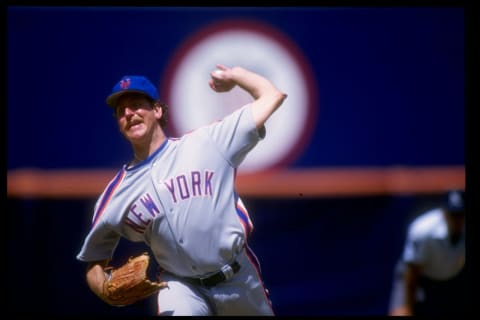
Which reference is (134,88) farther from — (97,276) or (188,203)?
(97,276)

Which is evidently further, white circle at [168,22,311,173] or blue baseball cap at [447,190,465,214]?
white circle at [168,22,311,173]

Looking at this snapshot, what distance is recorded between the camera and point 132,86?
322 cm

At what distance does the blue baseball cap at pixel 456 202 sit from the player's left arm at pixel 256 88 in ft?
3.43

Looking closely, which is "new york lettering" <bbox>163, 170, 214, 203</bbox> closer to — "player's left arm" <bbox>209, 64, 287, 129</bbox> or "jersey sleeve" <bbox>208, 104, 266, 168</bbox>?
"jersey sleeve" <bbox>208, 104, 266, 168</bbox>

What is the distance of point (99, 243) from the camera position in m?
3.24

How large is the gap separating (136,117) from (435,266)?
1506 millimetres

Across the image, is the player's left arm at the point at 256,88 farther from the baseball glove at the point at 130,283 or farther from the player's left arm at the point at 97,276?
the player's left arm at the point at 97,276

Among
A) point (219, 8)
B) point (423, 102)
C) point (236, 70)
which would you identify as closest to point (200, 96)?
point (219, 8)

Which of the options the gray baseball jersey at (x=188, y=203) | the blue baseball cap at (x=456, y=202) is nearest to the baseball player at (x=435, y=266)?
the blue baseball cap at (x=456, y=202)

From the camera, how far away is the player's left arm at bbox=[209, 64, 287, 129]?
3156 millimetres

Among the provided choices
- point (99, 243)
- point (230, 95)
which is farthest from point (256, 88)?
point (99, 243)

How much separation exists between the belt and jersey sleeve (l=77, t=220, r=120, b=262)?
0.34 metres

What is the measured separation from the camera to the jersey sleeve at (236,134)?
3158mm

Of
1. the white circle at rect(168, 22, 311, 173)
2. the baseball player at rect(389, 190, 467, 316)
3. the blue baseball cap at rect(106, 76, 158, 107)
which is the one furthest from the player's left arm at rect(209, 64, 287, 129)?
the baseball player at rect(389, 190, 467, 316)
